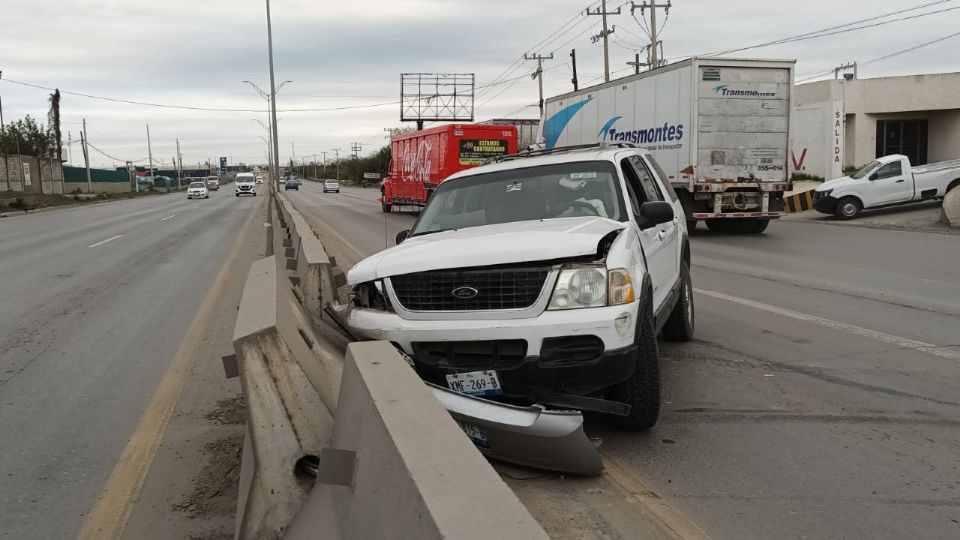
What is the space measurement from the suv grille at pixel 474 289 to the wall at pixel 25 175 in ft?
209

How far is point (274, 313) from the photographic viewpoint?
3.95 m

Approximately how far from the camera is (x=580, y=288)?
4480mm

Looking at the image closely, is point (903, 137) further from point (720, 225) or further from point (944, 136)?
point (720, 225)

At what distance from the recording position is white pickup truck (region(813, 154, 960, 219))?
22750 mm

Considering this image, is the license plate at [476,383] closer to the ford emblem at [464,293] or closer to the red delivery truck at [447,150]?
the ford emblem at [464,293]

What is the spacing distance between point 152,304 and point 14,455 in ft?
18.7

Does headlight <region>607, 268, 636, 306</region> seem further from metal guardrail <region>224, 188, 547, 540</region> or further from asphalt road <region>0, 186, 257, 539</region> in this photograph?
asphalt road <region>0, 186, 257, 539</region>

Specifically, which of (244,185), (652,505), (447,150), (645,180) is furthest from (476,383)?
(244,185)

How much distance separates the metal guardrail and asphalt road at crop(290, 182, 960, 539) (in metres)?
1.15

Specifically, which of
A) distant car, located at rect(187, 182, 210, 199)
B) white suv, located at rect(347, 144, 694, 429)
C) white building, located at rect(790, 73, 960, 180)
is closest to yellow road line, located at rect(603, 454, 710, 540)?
white suv, located at rect(347, 144, 694, 429)

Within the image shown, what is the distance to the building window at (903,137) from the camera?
3969cm

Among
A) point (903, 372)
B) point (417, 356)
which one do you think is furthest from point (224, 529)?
point (903, 372)

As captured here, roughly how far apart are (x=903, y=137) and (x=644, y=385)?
4149cm

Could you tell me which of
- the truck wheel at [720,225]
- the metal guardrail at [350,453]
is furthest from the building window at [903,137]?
the metal guardrail at [350,453]
